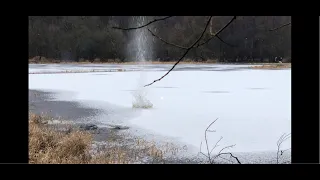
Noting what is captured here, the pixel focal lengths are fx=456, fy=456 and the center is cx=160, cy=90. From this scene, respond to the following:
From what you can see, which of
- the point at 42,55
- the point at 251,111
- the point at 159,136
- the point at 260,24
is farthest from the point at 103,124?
the point at 260,24

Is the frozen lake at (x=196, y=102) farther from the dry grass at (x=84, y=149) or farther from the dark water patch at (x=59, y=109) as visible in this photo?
the dry grass at (x=84, y=149)

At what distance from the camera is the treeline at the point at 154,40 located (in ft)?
18.4

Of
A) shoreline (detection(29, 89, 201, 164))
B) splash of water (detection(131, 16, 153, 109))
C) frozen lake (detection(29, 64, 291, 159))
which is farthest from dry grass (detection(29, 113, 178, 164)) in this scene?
splash of water (detection(131, 16, 153, 109))

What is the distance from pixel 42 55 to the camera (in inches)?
261

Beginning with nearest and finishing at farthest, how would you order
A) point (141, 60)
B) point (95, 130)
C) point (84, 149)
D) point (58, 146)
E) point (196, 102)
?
point (58, 146), point (84, 149), point (95, 130), point (196, 102), point (141, 60)

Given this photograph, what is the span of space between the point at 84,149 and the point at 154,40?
6.96ft

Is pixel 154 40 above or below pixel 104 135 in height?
above

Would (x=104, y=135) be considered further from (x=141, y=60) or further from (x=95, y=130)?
(x=141, y=60)

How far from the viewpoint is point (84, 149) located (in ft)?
15.6

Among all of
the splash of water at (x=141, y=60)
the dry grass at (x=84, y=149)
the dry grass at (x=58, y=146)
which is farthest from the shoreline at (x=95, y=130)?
the splash of water at (x=141, y=60)

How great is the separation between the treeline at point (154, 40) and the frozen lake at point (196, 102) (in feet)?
2.07

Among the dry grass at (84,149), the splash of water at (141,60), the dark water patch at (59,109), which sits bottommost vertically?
the dry grass at (84,149)

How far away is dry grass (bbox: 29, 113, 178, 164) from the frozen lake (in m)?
0.53

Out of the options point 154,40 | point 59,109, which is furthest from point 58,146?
point 154,40
